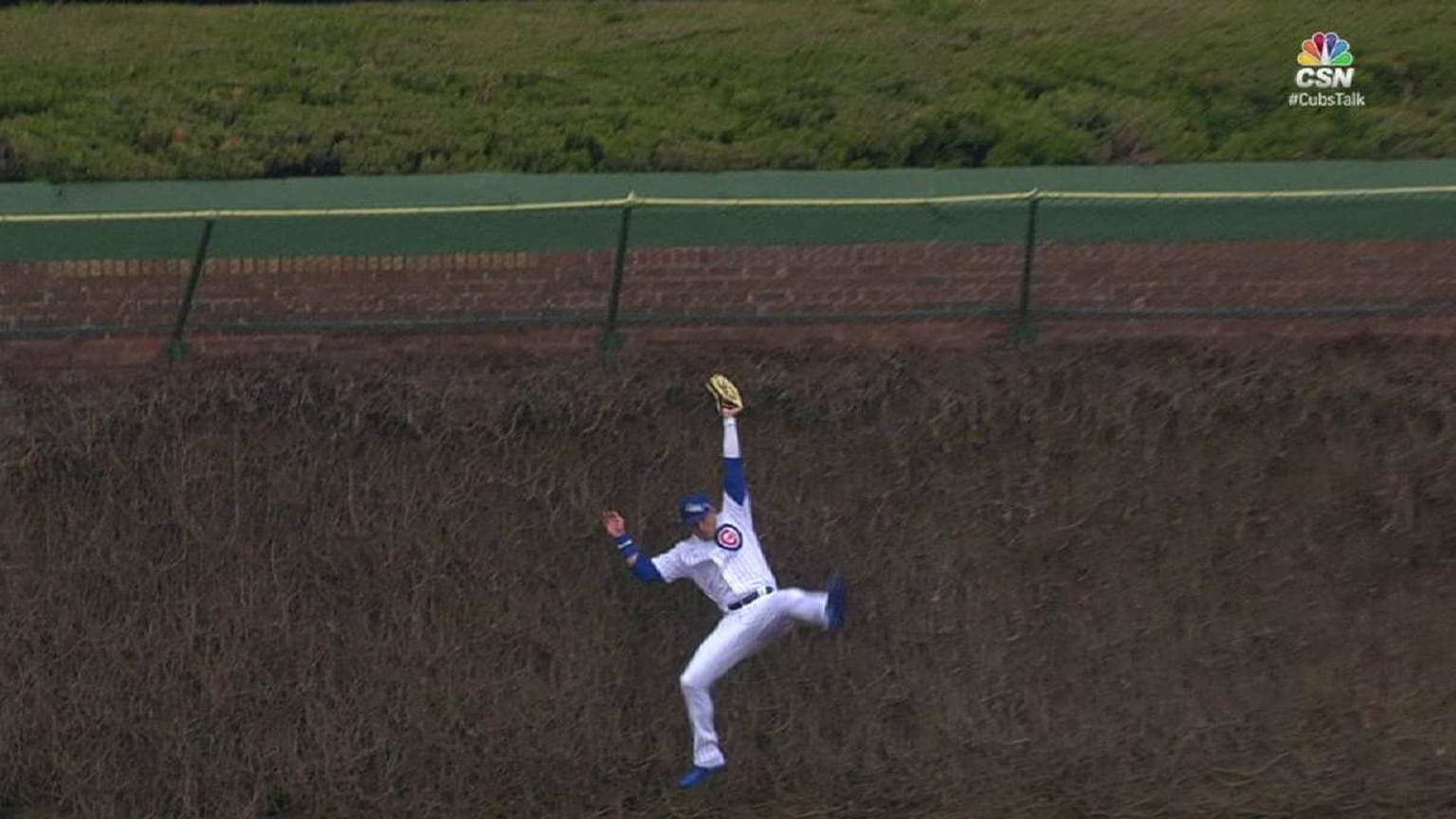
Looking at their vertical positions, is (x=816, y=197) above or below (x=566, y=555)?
above

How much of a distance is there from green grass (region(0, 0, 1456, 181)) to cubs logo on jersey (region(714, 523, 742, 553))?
363 centimetres

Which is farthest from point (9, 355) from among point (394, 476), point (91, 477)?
point (394, 476)

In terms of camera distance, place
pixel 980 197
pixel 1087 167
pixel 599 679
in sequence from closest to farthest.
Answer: pixel 599 679 < pixel 980 197 < pixel 1087 167

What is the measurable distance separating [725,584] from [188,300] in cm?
402

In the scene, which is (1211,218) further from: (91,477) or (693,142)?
(91,477)

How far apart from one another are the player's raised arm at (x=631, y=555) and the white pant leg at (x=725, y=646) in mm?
521

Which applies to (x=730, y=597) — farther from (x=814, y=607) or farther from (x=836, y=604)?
(x=836, y=604)

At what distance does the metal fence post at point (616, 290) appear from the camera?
41.9ft

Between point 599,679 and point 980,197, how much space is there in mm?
4033

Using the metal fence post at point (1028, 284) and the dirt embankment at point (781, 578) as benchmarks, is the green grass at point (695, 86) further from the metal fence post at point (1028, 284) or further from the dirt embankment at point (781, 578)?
the dirt embankment at point (781, 578)

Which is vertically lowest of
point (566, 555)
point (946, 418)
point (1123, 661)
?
point (1123, 661)

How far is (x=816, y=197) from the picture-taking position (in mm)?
13844

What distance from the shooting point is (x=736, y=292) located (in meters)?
13.0

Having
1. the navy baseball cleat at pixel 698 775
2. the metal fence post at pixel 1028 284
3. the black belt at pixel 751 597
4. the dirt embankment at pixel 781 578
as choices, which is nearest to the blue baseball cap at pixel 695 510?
the black belt at pixel 751 597
